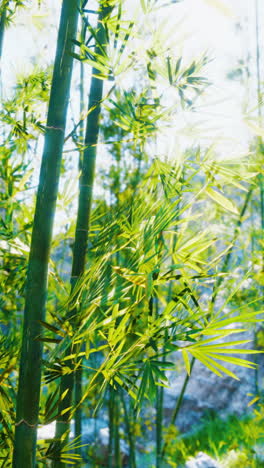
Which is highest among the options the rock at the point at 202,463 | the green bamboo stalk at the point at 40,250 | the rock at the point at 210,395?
the green bamboo stalk at the point at 40,250

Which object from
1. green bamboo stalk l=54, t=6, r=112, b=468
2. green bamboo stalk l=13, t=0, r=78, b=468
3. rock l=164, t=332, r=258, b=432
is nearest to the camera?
green bamboo stalk l=13, t=0, r=78, b=468

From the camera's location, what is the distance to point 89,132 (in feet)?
3.03

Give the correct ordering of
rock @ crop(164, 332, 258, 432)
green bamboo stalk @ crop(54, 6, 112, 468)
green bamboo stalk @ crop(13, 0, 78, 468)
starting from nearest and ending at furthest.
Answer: green bamboo stalk @ crop(13, 0, 78, 468), green bamboo stalk @ crop(54, 6, 112, 468), rock @ crop(164, 332, 258, 432)

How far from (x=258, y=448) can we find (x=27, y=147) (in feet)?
10.3

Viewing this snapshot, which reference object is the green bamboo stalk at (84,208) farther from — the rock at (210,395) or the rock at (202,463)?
the rock at (210,395)

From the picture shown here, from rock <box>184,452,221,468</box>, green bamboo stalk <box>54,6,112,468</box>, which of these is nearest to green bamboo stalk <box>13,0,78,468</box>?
green bamboo stalk <box>54,6,112,468</box>

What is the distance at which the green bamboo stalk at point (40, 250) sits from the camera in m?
0.72

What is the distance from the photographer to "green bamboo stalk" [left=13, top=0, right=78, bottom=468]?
0.72 meters

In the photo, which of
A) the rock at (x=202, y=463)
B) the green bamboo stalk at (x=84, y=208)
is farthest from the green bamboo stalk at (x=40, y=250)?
the rock at (x=202, y=463)

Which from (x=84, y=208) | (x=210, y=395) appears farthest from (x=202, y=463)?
(x=210, y=395)

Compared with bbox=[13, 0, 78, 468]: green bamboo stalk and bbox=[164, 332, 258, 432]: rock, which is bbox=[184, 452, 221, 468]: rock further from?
bbox=[13, 0, 78, 468]: green bamboo stalk

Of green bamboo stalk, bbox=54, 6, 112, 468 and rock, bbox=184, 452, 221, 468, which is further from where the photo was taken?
rock, bbox=184, 452, 221, 468

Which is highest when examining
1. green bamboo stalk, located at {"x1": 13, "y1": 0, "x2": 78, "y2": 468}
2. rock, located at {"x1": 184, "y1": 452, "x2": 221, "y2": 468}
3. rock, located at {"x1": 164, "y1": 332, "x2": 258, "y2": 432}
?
green bamboo stalk, located at {"x1": 13, "y1": 0, "x2": 78, "y2": 468}

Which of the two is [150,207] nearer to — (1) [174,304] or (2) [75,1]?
(1) [174,304]
